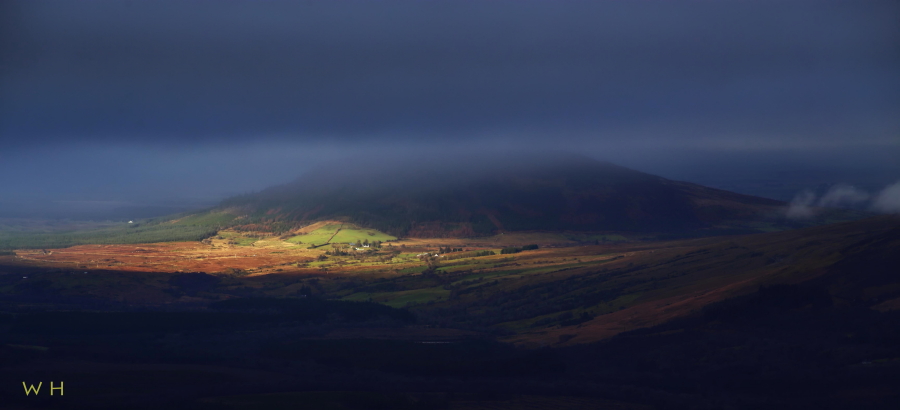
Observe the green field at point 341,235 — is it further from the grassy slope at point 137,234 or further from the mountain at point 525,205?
the grassy slope at point 137,234

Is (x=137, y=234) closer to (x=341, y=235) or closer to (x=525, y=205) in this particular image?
(x=341, y=235)

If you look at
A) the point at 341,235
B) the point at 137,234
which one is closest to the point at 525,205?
the point at 341,235

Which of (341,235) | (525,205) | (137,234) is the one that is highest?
(525,205)

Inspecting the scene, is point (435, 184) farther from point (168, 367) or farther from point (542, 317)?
point (168, 367)

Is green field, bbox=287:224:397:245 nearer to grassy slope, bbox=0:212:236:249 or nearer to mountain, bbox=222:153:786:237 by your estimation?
mountain, bbox=222:153:786:237

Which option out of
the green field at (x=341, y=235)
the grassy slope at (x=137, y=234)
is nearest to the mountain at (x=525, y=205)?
the green field at (x=341, y=235)

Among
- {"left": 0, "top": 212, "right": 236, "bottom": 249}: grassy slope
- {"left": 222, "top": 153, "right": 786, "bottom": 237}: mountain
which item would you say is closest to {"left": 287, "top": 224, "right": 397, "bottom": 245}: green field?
{"left": 222, "top": 153, "right": 786, "bottom": 237}: mountain
